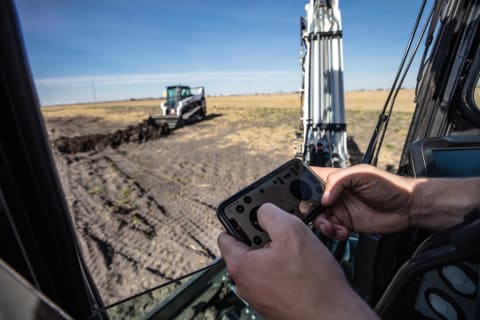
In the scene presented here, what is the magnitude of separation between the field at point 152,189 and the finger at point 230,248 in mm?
582

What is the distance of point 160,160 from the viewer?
7.35 m

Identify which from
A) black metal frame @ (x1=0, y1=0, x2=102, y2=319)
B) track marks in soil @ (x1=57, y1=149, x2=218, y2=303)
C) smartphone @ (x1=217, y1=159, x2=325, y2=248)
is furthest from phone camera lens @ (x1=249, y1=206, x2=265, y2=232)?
track marks in soil @ (x1=57, y1=149, x2=218, y2=303)

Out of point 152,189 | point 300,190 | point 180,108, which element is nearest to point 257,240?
point 300,190

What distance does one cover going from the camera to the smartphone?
0.80 metres

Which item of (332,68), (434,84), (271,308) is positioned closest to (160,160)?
(332,68)

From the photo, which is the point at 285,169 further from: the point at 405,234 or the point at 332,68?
the point at 332,68

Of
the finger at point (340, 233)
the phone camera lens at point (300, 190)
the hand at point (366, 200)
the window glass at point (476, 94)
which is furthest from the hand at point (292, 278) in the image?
the window glass at point (476, 94)

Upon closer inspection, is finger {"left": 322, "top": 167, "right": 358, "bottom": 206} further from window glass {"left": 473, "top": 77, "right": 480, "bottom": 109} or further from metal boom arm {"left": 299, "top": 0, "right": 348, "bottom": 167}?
metal boom arm {"left": 299, "top": 0, "right": 348, "bottom": 167}

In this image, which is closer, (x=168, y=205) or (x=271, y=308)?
(x=271, y=308)

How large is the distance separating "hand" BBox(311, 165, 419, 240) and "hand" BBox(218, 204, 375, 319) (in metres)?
0.43

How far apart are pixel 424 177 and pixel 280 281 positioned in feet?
2.84

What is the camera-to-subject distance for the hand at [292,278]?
0.53 m

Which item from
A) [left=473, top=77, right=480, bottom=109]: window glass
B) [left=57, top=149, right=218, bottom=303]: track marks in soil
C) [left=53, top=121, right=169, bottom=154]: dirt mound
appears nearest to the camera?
[left=473, top=77, right=480, bottom=109]: window glass

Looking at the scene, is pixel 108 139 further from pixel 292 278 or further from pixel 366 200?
pixel 292 278
